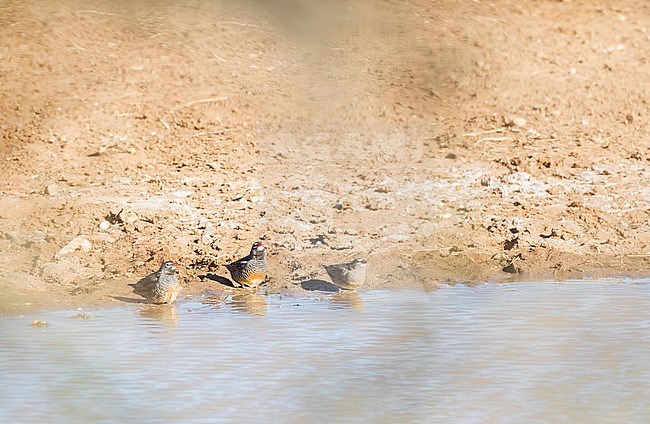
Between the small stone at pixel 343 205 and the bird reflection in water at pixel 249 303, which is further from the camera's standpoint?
the small stone at pixel 343 205

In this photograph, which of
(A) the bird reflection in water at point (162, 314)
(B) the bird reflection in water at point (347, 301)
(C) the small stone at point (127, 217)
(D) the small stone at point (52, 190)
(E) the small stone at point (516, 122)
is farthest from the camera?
(E) the small stone at point (516, 122)

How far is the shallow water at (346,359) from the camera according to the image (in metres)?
6.29

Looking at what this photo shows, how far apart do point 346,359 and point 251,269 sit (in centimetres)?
206

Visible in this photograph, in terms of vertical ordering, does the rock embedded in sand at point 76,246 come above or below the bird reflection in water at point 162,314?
above

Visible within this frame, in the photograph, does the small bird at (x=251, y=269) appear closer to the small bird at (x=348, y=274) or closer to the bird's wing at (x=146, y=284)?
the small bird at (x=348, y=274)

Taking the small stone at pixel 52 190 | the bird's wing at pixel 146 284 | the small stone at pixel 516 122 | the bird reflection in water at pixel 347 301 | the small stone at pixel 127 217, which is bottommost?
the bird reflection in water at pixel 347 301

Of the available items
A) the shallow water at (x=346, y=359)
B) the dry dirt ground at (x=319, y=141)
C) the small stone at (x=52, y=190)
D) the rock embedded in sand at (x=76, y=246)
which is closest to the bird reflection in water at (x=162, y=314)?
the shallow water at (x=346, y=359)

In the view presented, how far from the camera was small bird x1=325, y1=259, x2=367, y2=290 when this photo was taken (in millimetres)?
9172

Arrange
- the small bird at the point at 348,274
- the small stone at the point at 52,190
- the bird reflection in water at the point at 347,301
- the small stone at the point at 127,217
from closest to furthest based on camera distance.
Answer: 1. the bird reflection in water at the point at 347,301
2. the small bird at the point at 348,274
3. the small stone at the point at 127,217
4. the small stone at the point at 52,190

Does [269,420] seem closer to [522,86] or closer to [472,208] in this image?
[472,208]

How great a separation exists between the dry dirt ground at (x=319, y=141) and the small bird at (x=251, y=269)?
0.27 m

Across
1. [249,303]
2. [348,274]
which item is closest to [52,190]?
[249,303]

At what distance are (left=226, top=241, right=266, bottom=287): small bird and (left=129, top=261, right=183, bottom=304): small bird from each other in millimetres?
515

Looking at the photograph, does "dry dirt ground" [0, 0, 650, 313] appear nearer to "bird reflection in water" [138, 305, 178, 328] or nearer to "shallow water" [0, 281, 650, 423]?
"bird reflection in water" [138, 305, 178, 328]
